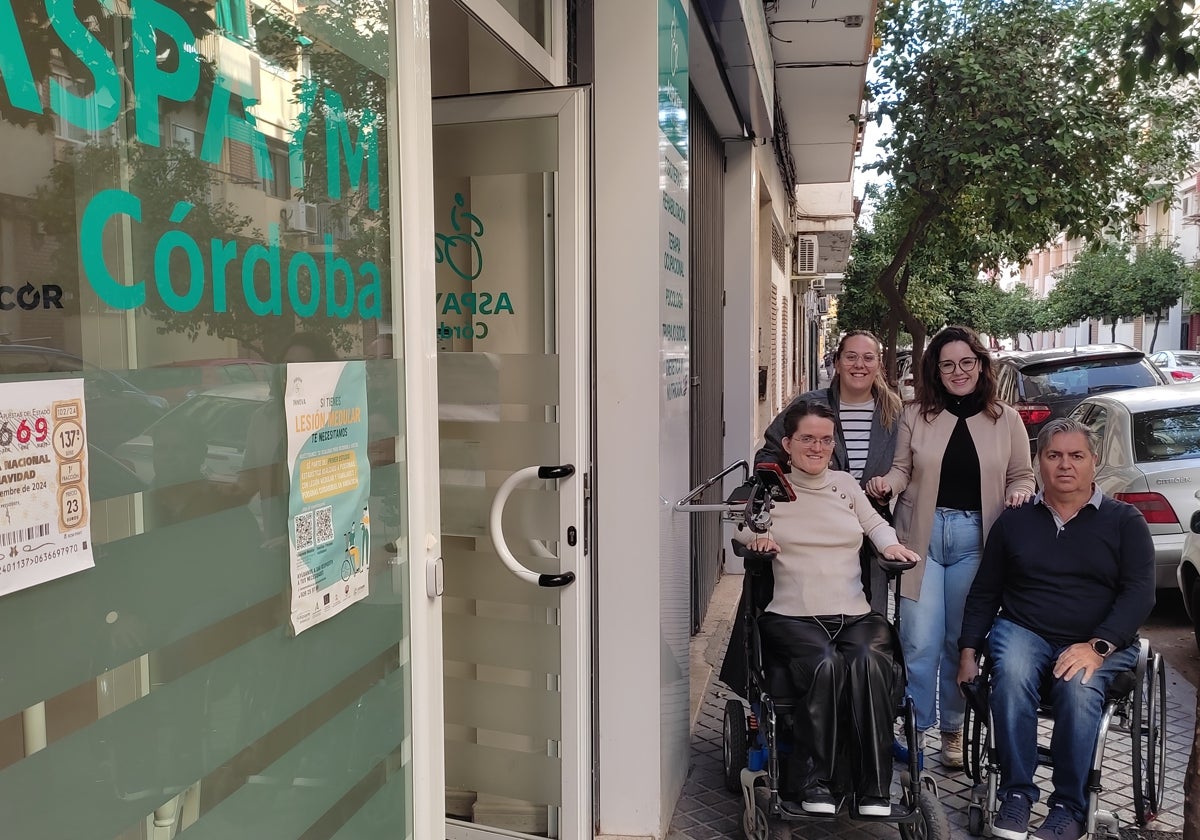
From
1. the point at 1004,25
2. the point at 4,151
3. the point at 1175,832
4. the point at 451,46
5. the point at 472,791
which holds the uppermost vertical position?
the point at 1004,25

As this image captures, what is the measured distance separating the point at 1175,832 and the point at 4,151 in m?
4.47

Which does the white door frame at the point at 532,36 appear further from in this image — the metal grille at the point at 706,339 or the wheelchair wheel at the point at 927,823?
the wheelchair wheel at the point at 927,823

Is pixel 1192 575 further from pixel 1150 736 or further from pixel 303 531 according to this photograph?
pixel 303 531

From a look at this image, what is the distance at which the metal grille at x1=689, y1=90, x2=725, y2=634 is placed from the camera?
6.48 metres

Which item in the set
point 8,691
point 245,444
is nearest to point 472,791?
point 245,444

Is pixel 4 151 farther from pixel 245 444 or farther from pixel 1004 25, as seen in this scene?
pixel 1004 25

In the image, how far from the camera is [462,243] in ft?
12.2

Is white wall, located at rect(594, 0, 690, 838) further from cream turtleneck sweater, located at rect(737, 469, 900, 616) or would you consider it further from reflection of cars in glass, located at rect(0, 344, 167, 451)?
reflection of cars in glass, located at rect(0, 344, 167, 451)

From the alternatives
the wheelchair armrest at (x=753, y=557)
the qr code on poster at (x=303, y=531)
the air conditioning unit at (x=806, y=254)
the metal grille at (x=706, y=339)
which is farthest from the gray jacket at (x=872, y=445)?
the air conditioning unit at (x=806, y=254)

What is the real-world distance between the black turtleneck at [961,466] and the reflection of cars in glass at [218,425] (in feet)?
11.1

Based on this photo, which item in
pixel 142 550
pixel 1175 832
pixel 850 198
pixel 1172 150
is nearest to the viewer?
pixel 142 550

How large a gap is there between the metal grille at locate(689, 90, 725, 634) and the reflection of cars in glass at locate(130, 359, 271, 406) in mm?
4664

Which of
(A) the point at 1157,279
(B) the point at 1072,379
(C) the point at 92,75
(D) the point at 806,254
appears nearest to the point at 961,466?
(C) the point at 92,75

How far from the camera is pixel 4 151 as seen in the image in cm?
114
